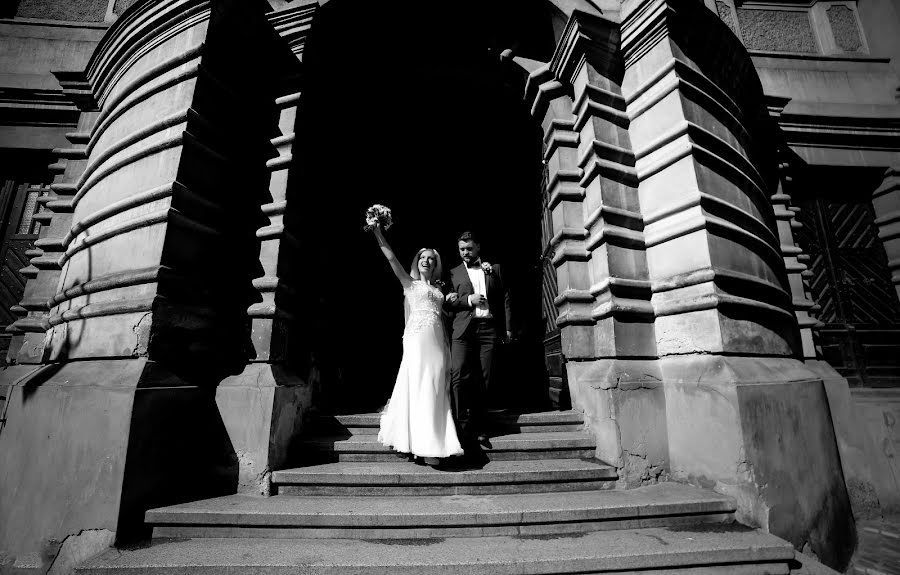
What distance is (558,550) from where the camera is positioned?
2857 mm

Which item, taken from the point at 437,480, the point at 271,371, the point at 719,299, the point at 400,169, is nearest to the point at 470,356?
the point at 437,480

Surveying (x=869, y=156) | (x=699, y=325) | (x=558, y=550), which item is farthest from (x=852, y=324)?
(x=558, y=550)

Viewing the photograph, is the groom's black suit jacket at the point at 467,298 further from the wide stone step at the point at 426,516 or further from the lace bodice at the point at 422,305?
the wide stone step at the point at 426,516

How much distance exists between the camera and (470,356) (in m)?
4.42

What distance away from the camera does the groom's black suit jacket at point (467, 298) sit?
179 inches

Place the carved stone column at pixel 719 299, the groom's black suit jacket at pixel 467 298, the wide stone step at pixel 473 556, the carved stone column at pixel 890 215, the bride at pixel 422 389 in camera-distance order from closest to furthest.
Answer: the wide stone step at pixel 473 556, the carved stone column at pixel 719 299, the bride at pixel 422 389, the groom's black suit jacket at pixel 467 298, the carved stone column at pixel 890 215

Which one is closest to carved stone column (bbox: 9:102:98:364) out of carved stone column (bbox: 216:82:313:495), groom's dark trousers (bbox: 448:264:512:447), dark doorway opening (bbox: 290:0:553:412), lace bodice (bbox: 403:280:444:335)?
carved stone column (bbox: 216:82:313:495)

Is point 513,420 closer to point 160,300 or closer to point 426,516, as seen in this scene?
point 426,516

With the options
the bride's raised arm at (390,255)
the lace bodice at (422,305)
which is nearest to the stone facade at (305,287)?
the bride's raised arm at (390,255)

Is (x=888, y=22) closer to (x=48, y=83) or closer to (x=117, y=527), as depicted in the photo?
(x=117, y=527)

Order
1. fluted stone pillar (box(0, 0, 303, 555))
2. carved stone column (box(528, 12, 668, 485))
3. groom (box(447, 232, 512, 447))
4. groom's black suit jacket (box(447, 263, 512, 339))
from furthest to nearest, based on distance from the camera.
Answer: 1. groom's black suit jacket (box(447, 263, 512, 339))
2. groom (box(447, 232, 512, 447))
3. carved stone column (box(528, 12, 668, 485))
4. fluted stone pillar (box(0, 0, 303, 555))

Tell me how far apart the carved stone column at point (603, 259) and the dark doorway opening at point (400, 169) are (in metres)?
1.24

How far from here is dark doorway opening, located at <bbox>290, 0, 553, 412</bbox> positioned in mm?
5379

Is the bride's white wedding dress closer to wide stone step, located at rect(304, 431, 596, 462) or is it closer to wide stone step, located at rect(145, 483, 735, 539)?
wide stone step, located at rect(304, 431, 596, 462)
